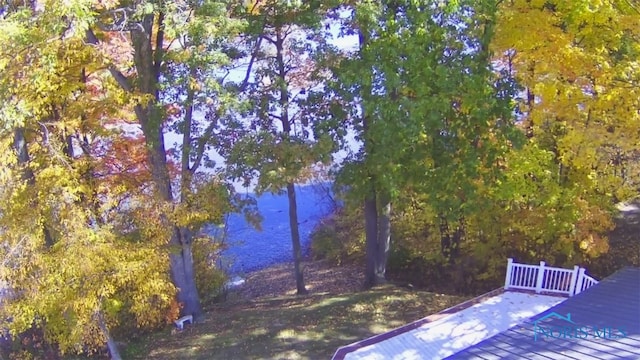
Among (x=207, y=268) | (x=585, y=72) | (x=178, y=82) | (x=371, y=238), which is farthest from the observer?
(x=207, y=268)

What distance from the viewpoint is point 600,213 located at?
11875 mm

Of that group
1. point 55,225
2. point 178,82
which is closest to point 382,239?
point 178,82

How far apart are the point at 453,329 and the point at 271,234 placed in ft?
47.1

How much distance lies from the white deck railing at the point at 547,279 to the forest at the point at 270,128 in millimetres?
1113

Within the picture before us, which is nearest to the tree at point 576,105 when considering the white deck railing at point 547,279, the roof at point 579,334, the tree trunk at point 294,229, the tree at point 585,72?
the tree at point 585,72

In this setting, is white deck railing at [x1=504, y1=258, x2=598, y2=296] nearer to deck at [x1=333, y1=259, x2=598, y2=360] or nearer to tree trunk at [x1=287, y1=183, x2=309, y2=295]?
deck at [x1=333, y1=259, x2=598, y2=360]

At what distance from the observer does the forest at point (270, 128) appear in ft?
29.4

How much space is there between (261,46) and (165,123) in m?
2.96

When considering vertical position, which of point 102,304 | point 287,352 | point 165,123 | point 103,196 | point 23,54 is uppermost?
point 23,54

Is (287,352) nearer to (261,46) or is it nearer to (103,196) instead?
(103,196)

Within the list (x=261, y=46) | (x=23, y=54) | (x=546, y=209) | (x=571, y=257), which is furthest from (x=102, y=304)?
(x=571, y=257)

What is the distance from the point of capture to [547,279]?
455 inches

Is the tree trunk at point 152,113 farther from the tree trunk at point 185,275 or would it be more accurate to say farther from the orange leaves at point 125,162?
the orange leaves at point 125,162

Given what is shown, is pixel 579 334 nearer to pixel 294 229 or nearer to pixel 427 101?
pixel 427 101
